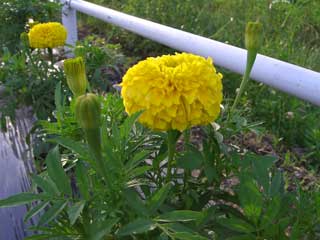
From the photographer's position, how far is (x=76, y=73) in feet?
2.44

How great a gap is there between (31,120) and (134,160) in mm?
1158

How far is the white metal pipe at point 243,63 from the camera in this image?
2.93 ft

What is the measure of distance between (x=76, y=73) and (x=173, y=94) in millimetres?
176

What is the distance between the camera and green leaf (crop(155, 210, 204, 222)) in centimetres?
63

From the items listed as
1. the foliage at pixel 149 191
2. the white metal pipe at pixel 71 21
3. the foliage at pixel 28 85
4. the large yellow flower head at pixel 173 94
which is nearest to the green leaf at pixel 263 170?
the foliage at pixel 149 191

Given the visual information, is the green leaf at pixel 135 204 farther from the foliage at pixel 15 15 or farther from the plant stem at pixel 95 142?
the foliage at pixel 15 15

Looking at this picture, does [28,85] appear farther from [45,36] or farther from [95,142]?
[95,142]

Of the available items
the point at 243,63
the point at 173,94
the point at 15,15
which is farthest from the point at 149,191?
the point at 15,15

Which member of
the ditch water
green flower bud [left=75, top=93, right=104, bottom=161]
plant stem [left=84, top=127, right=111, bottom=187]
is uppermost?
green flower bud [left=75, top=93, right=104, bottom=161]

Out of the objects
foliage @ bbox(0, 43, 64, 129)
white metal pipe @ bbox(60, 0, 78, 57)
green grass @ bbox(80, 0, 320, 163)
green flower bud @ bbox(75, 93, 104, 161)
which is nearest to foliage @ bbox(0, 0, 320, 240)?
green flower bud @ bbox(75, 93, 104, 161)

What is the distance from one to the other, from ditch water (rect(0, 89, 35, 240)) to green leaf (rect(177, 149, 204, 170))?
60 centimetres

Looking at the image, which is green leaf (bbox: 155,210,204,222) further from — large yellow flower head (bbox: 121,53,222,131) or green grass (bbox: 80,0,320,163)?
green grass (bbox: 80,0,320,163)

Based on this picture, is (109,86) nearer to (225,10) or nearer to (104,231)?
(104,231)

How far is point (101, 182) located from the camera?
730 millimetres
